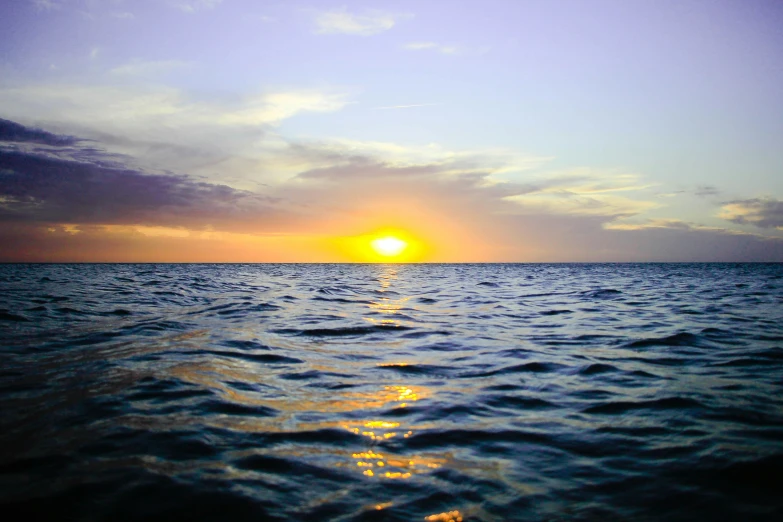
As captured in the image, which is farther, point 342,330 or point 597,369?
point 342,330

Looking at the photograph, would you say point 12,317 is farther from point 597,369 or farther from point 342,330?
point 597,369

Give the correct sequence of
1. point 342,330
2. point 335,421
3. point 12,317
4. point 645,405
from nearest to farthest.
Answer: point 335,421 < point 645,405 < point 342,330 < point 12,317

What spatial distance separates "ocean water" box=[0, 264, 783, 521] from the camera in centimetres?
394

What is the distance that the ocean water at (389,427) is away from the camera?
394 centimetres

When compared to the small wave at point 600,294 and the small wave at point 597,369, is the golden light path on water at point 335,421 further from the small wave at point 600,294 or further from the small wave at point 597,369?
the small wave at point 600,294

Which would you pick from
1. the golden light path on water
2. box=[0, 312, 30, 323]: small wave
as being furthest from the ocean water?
box=[0, 312, 30, 323]: small wave

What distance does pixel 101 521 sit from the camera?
3.56 metres

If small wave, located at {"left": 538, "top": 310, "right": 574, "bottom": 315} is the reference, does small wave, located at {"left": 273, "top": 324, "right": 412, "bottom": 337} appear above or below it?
below

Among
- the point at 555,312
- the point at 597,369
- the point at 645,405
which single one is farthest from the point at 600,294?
the point at 645,405

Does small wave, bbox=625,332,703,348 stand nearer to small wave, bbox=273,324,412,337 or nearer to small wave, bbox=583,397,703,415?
small wave, bbox=583,397,703,415

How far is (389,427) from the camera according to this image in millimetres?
5691

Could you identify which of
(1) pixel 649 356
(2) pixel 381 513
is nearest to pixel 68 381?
(2) pixel 381 513

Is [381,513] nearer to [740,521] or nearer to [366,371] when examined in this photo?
[740,521]

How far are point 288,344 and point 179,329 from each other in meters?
3.87
